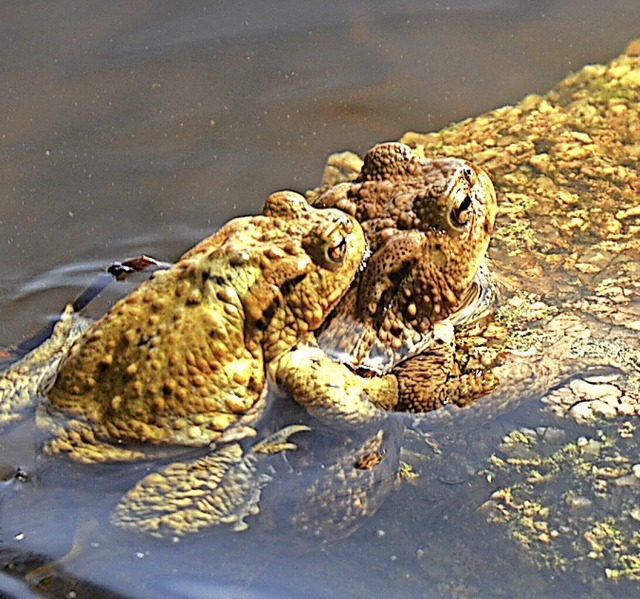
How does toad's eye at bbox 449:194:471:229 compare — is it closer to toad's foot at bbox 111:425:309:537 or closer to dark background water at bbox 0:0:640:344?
toad's foot at bbox 111:425:309:537

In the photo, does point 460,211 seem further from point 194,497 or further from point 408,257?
point 194,497

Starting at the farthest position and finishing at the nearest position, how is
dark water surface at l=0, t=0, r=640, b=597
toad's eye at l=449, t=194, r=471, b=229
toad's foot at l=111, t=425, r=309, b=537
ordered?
dark water surface at l=0, t=0, r=640, b=597
toad's eye at l=449, t=194, r=471, b=229
toad's foot at l=111, t=425, r=309, b=537

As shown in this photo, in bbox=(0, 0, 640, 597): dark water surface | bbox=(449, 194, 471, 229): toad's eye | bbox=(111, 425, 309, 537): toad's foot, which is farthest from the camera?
bbox=(0, 0, 640, 597): dark water surface

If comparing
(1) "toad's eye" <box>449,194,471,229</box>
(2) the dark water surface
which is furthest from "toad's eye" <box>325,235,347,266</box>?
(2) the dark water surface

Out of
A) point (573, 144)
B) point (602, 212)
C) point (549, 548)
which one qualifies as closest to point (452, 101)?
point (573, 144)

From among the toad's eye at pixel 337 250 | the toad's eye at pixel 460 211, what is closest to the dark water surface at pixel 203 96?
the toad's eye at pixel 337 250

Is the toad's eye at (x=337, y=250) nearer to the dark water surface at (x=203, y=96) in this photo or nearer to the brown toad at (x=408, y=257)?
the brown toad at (x=408, y=257)

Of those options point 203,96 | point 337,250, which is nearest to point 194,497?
point 337,250
